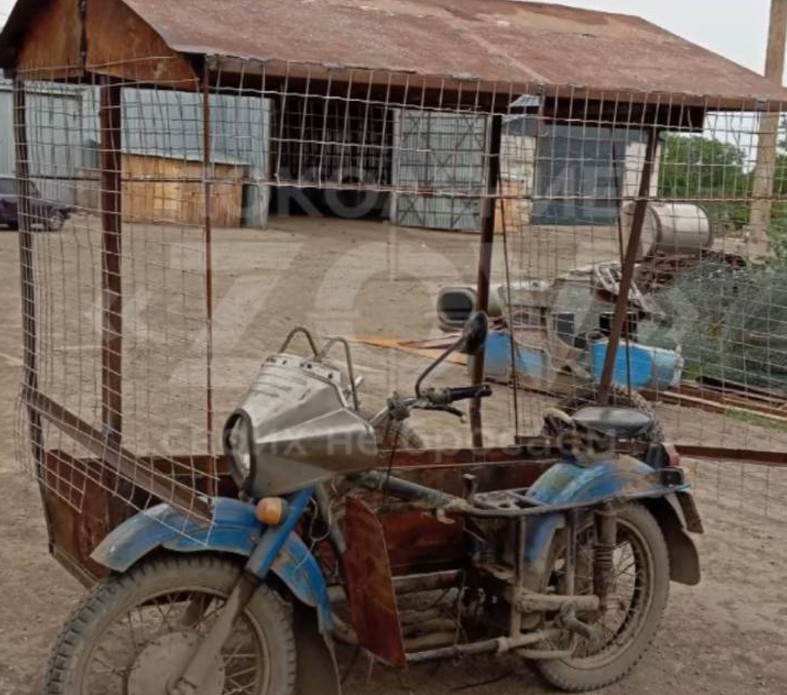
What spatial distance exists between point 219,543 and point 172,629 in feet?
0.99

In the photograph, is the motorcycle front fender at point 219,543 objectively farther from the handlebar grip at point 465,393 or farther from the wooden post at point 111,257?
the handlebar grip at point 465,393

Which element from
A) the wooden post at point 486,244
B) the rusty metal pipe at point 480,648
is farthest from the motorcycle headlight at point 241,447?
the wooden post at point 486,244

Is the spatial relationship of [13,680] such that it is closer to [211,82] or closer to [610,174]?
[211,82]

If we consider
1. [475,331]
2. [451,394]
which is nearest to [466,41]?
[475,331]

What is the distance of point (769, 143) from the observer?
4250 millimetres

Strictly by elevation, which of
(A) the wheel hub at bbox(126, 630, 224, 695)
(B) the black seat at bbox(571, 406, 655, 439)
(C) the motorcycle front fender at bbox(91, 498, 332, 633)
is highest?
(B) the black seat at bbox(571, 406, 655, 439)

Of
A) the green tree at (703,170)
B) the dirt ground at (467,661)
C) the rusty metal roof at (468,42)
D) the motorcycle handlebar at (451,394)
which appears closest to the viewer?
the rusty metal roof at (468,42)

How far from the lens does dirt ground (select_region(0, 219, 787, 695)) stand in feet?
12.4

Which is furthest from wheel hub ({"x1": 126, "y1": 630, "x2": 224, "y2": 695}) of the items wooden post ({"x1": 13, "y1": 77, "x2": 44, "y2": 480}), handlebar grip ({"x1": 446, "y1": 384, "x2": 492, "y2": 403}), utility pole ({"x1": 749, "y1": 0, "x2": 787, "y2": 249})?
utility pole ({"x1": 749, "y1": 0, "x2": 787, "y2": 249})

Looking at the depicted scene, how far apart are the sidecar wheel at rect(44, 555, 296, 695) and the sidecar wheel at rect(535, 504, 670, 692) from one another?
1.06 meters

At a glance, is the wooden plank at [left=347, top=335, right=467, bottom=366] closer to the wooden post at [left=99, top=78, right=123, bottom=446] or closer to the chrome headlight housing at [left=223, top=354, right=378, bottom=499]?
the wooden post at [left=99, top=78, right=123, bottom=446]

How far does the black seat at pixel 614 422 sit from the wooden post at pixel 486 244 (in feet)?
2.07

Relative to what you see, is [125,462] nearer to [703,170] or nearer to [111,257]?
[111,257]

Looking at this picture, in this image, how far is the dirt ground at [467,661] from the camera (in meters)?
3.79
